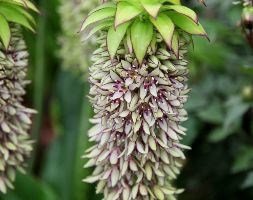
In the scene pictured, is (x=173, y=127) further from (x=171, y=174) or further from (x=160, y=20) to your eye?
(x=160, y=20)

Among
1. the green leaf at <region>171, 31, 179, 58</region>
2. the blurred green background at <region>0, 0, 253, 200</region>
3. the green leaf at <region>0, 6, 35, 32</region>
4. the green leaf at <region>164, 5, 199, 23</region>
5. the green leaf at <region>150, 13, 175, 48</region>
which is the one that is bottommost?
the blurred green background at <region>0, 0, 253, 200</region>

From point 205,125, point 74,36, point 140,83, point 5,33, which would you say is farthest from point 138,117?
point 205,125

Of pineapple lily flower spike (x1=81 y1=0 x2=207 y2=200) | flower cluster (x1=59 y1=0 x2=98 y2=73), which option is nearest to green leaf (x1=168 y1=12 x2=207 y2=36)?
pineapple lily flower spike (x1=81 y1=0 x2=207 y2=200)

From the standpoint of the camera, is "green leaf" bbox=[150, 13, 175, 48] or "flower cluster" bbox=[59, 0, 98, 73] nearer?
"green leaf" bbox=[150, 13, 175, 48]

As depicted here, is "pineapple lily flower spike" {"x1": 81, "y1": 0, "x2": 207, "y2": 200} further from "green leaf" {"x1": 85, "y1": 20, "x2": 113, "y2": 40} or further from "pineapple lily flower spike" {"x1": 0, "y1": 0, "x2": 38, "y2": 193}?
"pineapple lily flower spike" {"x1": 0, "y1": 0, "x2": 38, "y2": 193}

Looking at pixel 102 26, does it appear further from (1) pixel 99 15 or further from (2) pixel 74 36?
(2) pixel 74 36

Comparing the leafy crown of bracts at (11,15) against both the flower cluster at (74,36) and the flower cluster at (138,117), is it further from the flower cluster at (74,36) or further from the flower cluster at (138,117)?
the flower cluster at (74,36)

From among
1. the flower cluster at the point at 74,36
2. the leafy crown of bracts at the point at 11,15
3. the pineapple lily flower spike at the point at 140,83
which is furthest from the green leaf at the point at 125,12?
the flower cluster at the point at 74,36
